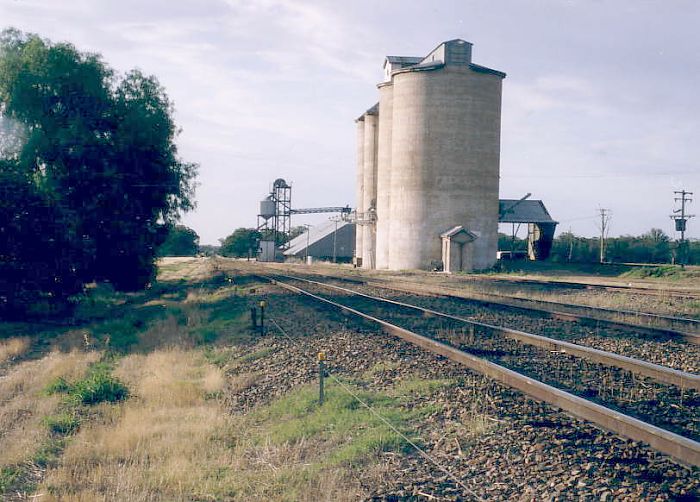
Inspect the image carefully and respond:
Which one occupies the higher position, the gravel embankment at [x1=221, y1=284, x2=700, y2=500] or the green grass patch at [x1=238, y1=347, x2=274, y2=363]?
the gravel embankment at [x1=221, y1=284, x2=700, y2=500]

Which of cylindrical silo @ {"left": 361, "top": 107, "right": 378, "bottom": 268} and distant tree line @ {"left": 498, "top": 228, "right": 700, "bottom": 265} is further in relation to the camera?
distant tree line @ {"left": 498, "top": 228, "right": 700, "bottom": 265}

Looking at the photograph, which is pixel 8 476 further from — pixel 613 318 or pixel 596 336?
pixel 613 318

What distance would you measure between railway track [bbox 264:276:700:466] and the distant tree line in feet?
186

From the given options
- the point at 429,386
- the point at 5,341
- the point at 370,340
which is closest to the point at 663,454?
the point at 429,386

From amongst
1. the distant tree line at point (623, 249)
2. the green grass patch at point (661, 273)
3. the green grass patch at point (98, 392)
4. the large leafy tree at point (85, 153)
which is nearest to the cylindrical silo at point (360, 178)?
the distant tree line at point (623, 249)

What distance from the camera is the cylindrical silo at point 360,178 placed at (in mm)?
68250

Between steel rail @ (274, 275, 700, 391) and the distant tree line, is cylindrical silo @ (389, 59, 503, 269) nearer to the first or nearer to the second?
the distant tree line

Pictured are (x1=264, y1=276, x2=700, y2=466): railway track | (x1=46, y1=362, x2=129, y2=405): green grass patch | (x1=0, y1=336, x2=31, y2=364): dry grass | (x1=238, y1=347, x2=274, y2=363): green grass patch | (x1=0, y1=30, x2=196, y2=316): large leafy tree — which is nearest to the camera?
(x1=264, y1=276, x2=700, y2=466): railway track

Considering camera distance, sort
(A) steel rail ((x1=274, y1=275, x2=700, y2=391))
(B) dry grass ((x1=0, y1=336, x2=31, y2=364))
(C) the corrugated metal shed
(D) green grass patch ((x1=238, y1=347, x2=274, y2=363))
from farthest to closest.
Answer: (C) the corrugated metal shed, (B) dry grass ((x1=0, y1=336, x2=31, y2=364)), (D) green grass patch ((x1=238, y1=347, x2=274, y2=363)), (A) steel rail ((x1=274, y1=275, x2=700, y2=391))

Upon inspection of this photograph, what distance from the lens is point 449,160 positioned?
50.5 meters

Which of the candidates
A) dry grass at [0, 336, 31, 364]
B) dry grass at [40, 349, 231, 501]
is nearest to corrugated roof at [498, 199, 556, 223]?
dry grass at [0, 336, 31, 364]

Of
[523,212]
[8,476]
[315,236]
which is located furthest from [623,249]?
[8,476]

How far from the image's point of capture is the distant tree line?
7156 centimetres

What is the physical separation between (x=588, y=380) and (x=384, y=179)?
49.9m
